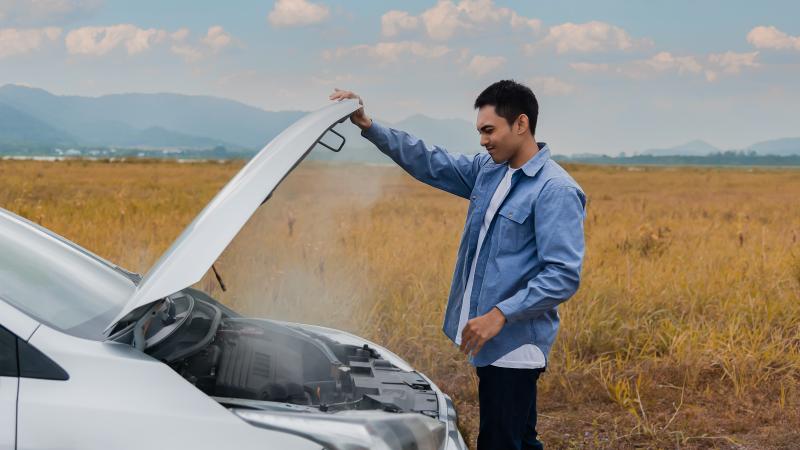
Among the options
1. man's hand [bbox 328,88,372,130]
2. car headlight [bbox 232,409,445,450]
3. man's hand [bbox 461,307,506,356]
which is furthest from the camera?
man's hand [bbox 328,88,372,130]

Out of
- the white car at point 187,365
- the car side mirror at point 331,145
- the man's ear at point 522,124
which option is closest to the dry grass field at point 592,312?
the car side mirror at point 331,145

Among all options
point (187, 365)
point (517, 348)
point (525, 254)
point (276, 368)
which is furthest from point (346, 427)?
point (525, 254)

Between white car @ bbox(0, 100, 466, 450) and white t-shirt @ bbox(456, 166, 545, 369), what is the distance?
0.28 metres

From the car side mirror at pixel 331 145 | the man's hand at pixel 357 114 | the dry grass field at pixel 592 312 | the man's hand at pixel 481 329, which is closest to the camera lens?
the man's hand at pixel 481 329

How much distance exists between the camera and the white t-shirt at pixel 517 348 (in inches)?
121

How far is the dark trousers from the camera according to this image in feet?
10.2

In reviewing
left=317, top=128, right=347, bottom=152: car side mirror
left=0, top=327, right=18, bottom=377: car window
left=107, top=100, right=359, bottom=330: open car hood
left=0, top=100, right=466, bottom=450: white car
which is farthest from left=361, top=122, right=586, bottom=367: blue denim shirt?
left=0, top=327, right=18, bottom=377: car window

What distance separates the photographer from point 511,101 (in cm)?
307

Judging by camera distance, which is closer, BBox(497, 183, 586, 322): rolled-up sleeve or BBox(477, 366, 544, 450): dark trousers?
BBox(497, 183, 586, 322): rolled-up sleeve

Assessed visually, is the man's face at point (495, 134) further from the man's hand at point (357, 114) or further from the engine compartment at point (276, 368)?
the engine compartment at point (276, 368)

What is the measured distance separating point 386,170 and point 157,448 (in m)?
2.01

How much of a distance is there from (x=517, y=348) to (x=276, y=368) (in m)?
0.90

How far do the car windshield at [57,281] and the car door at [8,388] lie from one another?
0.12 meters

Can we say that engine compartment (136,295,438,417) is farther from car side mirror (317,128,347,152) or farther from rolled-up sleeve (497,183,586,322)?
car side mirror (317,128,347,152)
